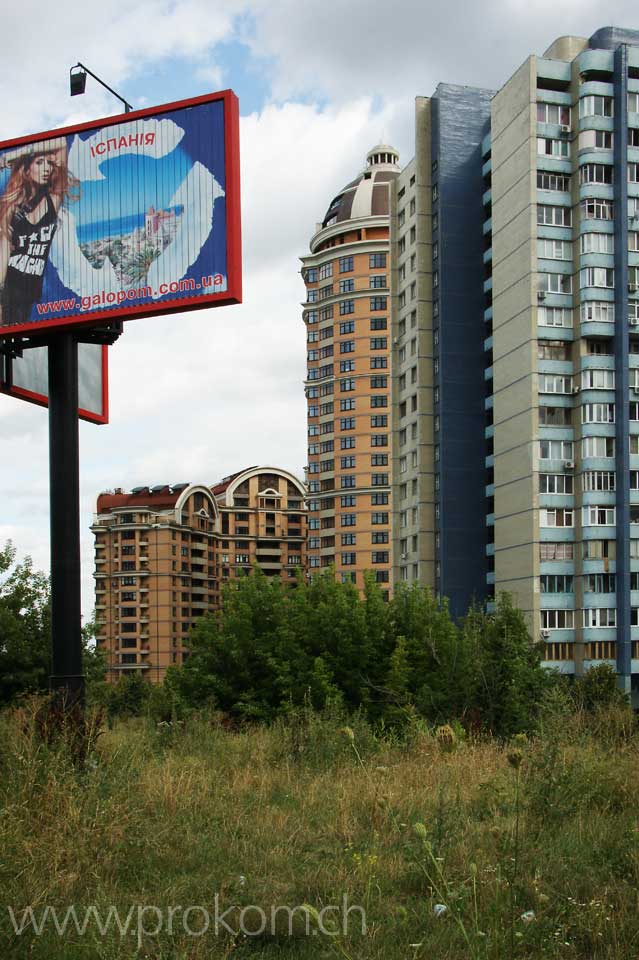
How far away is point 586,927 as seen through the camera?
516 cm

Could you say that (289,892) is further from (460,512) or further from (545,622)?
(460,512)

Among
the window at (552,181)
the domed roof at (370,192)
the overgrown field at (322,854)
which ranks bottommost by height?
the overgrown field at (322,854)

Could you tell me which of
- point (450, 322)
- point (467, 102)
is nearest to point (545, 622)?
point (450, 322)

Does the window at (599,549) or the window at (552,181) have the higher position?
the window at (552,181)

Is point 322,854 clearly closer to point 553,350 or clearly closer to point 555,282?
point 553,350

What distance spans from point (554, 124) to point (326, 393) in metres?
51.6

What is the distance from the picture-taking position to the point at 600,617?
185 feet

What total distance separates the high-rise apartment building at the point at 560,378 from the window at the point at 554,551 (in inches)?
2.9

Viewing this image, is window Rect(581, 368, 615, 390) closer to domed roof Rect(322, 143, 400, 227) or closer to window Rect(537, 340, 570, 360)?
window Rect(537, 340, 570, 360)

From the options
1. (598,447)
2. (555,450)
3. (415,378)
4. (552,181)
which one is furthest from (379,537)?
(552,181)

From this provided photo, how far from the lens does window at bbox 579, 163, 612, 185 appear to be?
59219 mm

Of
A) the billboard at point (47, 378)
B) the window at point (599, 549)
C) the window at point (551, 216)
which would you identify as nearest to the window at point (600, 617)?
the window at point (599, 549)

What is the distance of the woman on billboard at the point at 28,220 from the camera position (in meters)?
11.6

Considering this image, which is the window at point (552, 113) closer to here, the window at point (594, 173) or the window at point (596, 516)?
the window at point (594, 173)
